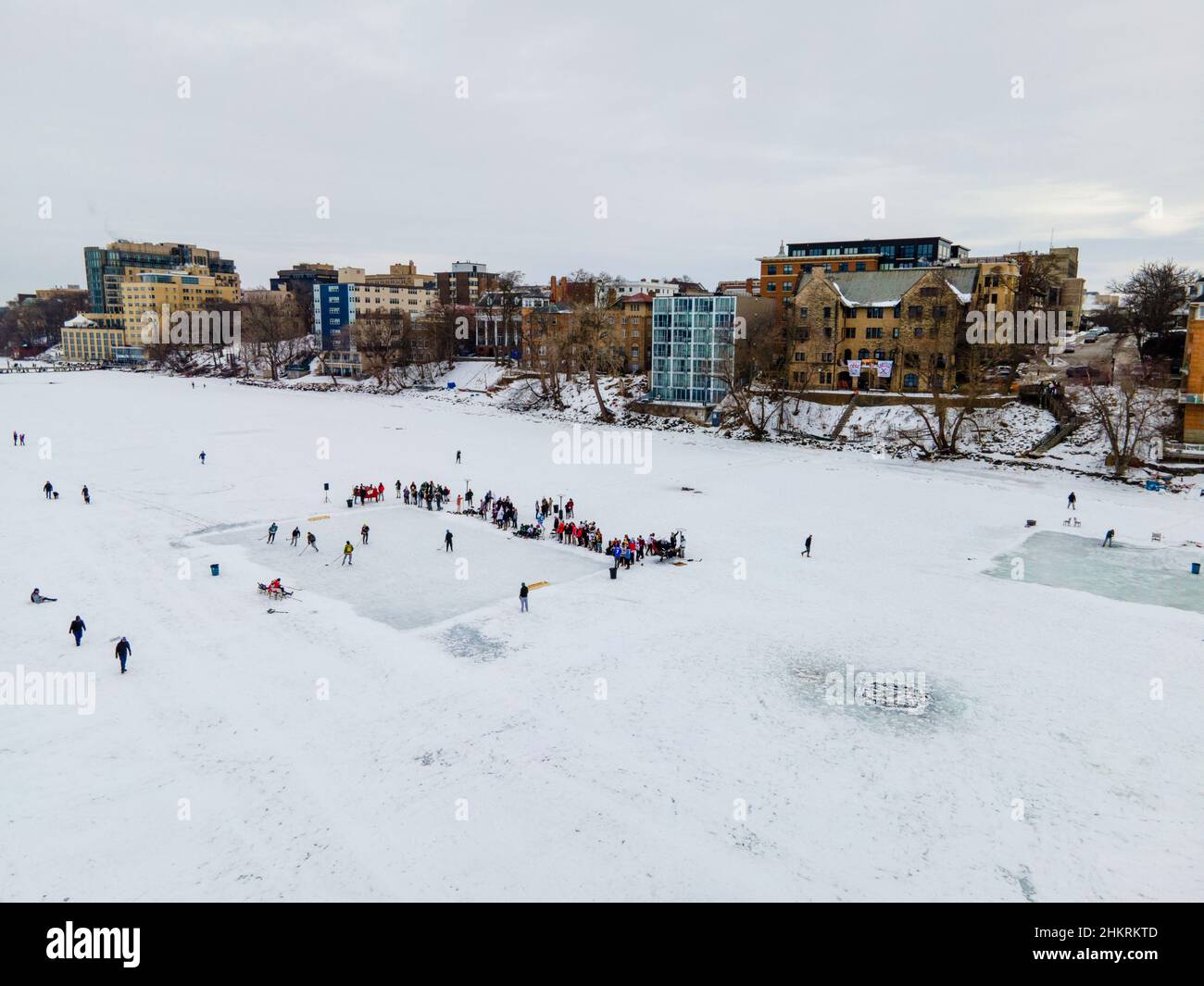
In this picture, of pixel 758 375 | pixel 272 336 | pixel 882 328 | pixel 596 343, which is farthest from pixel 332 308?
pixel 882 328

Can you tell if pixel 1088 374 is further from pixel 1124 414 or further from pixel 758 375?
pixel 758 375

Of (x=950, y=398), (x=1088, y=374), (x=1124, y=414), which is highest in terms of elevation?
(x=1088, y=374)

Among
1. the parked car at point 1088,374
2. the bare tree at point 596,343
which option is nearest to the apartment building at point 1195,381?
the parked car at point 1088,374

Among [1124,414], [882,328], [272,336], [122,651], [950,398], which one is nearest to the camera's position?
[122,651]

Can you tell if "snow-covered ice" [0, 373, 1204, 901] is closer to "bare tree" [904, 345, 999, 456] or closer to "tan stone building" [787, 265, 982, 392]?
"bare tree" [904, 345, 999, 456]

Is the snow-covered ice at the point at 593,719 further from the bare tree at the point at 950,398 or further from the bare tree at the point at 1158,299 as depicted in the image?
the bare tree at the point at 1158,299

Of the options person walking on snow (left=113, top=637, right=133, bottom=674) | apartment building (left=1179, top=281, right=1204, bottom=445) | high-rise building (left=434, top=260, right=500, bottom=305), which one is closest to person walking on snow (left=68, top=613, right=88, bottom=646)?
person walking on snow (left=113, top=637, right=133, bottom=674)

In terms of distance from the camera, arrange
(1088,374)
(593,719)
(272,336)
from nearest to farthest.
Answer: (593,719) → (1088,374) → (272,336)
